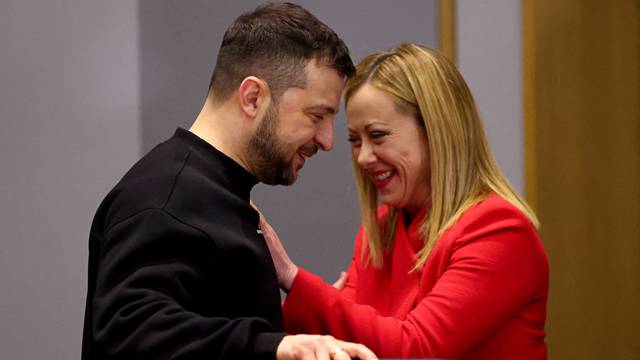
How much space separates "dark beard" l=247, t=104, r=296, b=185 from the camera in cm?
130

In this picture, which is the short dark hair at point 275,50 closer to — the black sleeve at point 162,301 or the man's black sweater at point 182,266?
the man's black sweater at point 182,266

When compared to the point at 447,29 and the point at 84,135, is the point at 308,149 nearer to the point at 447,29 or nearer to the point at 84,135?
the point at 84,135

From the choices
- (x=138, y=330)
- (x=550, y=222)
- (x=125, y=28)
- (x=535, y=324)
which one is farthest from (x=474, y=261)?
(x=125, y=28)

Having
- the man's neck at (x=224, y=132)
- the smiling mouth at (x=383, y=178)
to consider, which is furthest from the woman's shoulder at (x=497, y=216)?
the man's neck at (x=224, y=132)

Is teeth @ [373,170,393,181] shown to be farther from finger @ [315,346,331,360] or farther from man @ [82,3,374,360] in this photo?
finger @ [315,346,331,360]

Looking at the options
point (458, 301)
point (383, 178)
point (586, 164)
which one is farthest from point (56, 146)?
point (586, 164)

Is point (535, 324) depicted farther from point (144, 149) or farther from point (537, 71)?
point (144, 149)

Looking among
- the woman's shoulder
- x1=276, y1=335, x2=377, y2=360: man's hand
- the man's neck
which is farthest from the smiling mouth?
x1=276, y1=335, x2=377, y2=360: man's hand

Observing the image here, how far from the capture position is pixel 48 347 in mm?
2193

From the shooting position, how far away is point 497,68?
2.41 meters

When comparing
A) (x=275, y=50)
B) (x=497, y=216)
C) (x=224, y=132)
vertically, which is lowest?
(x=497, y=216)

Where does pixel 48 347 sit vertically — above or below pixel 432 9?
below

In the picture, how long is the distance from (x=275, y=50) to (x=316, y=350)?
55 centimetres

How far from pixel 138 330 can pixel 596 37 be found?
189 cm
